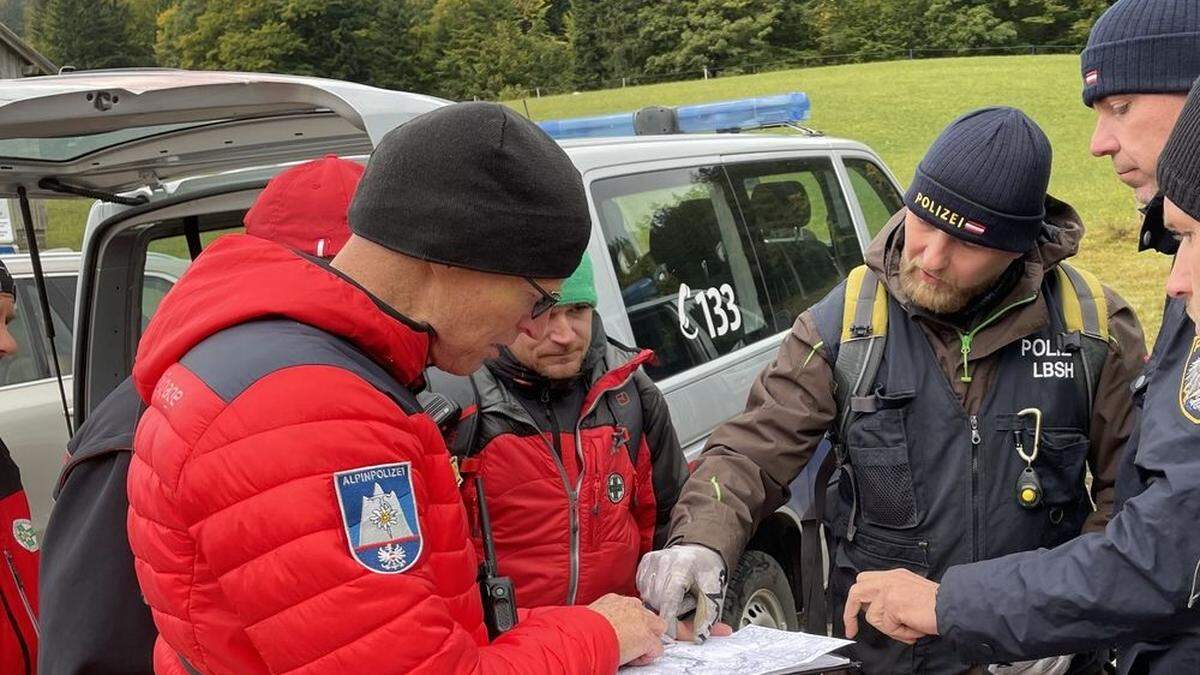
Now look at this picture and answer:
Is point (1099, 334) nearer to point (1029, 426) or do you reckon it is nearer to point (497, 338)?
point (1029, 426)

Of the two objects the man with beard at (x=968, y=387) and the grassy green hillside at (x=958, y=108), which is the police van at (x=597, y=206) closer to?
the man with beard at (x=968, y=387)

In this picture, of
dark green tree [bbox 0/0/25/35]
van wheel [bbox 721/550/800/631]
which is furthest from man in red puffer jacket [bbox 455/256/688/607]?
dark green tree [bbox 0/0/25/35]

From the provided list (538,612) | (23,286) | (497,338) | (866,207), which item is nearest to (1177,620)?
(538,612)

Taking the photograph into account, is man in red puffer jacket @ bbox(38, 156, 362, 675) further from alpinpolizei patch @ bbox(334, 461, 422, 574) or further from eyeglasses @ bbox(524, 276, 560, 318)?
alpinpolizei patch @ bbox(334, 461, 422, 574)

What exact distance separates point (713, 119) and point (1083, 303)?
3.26m

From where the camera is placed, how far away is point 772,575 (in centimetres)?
365

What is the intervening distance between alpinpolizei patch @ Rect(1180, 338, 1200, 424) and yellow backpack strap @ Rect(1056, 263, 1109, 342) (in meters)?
0.54

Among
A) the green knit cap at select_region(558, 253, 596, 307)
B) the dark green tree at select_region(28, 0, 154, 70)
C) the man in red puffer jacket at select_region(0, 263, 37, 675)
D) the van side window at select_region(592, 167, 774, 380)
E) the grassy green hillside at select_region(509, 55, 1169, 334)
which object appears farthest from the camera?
the dark green tree at select_region(28, 0, 154, 70)

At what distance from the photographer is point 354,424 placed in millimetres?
1243

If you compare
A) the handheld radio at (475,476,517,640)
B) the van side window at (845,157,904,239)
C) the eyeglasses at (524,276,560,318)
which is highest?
the eyeglasses at (524,276,560,318)

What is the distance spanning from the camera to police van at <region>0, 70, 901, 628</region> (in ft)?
7.30

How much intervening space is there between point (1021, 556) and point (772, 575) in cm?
187

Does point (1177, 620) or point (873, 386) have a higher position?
point (873, 386)

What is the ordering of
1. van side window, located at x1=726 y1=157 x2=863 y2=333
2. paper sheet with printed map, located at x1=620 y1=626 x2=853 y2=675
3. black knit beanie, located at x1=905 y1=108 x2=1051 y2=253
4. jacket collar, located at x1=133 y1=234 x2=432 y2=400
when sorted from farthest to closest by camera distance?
van side window, located at x1=726 y1=157 x2=863 y2=333 → black knit beanie, located at x1=905 y1=108 x2=1051 y2=253 → paper sheet with printed map, located at x1=620 y1=626 x2=853 y2=675 → jacket collar, located at x1=133 y1=234 x2=432 y2=400
